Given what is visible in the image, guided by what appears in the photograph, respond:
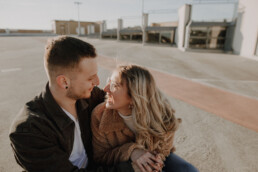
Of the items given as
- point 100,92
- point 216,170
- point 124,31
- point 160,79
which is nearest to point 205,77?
point 160,79

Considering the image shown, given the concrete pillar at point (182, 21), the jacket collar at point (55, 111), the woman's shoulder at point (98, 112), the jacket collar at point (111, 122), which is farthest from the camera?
the concrete pillar at point (182, 21)

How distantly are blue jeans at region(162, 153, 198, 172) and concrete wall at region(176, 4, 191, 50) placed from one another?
1902 cm

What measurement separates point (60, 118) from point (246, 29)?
18300 millimetres

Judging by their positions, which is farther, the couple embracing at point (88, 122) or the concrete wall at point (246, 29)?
the concrete wall at point (246, 29)

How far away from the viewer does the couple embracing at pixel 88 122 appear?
1.35 meters

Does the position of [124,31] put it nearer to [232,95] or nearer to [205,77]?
[205,77]

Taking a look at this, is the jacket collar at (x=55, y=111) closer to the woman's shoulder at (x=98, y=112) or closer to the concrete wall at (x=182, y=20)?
the woman's shoulder at (x=98, y=112)

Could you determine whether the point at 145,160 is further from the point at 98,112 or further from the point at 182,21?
the point at 182,21

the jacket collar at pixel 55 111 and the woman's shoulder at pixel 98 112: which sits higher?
the jacket collar at pixel 55 111

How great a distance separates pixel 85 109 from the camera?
1.93 meters

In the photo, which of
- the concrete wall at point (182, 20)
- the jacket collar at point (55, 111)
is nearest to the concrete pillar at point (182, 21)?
the concrete wall at point (182, 20)

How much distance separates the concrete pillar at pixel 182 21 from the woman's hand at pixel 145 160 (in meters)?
19.2

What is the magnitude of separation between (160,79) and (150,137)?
5582 millimetres

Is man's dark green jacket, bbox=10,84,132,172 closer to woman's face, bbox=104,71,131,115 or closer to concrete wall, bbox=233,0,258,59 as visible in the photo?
woman's face, bbox=104,71,131,115
